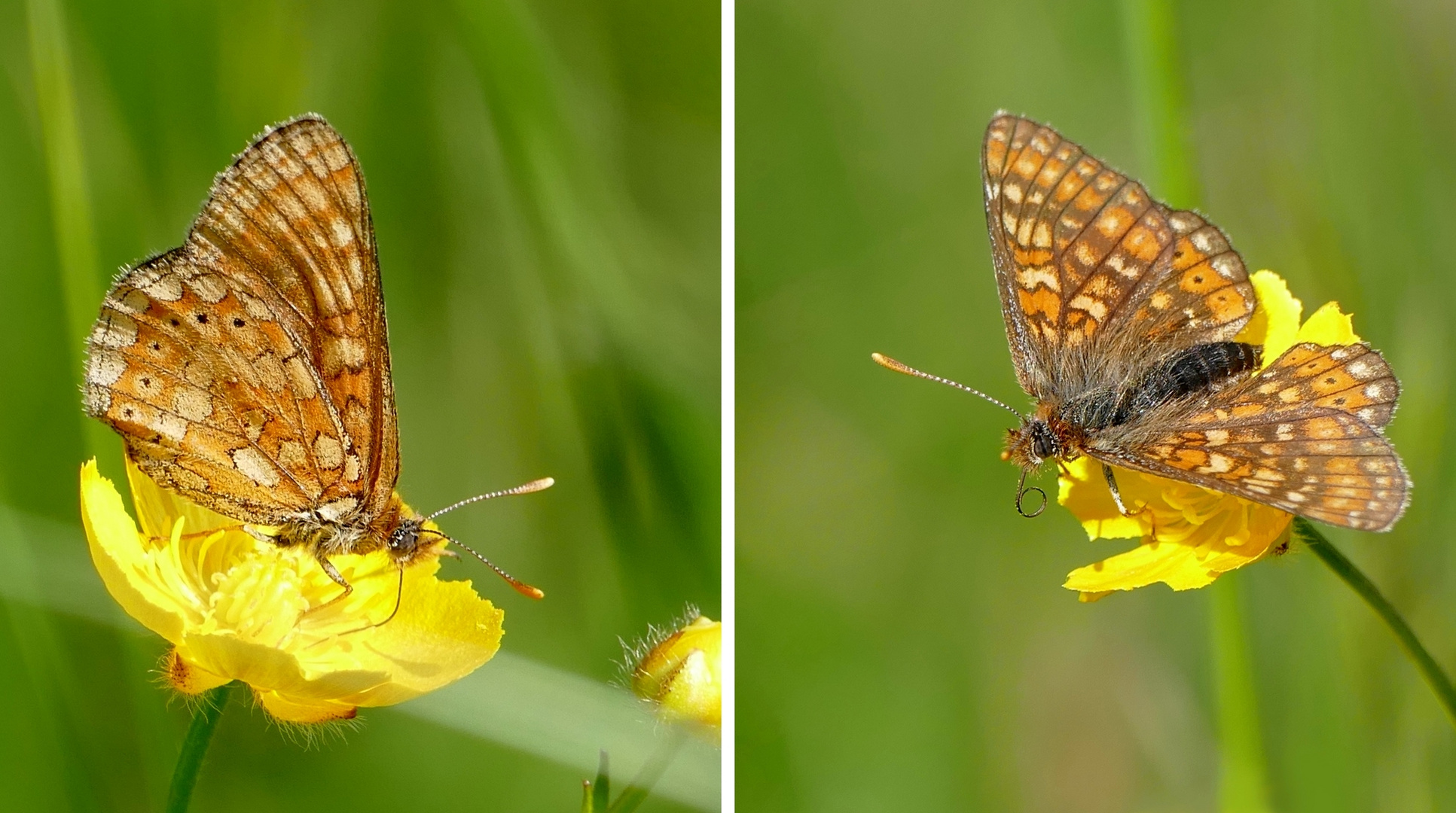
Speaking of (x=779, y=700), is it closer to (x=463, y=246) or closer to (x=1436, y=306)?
(x=463, y=246)

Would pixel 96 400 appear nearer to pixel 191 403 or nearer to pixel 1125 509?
pixel 191 403

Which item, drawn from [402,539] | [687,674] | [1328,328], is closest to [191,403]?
[402,539]

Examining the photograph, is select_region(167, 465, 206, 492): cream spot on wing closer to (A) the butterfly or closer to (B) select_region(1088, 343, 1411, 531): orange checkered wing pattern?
(A) the butterfly

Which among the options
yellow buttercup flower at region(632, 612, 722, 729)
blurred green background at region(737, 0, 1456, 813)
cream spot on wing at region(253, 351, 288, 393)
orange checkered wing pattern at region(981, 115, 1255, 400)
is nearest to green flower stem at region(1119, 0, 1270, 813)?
blurred green background at region(737, 0, 1456, 813)

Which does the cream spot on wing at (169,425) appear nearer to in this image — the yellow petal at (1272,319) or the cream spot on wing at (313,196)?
the cream spot on wing at (313,196)

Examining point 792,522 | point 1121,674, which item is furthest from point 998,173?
point 1121,674

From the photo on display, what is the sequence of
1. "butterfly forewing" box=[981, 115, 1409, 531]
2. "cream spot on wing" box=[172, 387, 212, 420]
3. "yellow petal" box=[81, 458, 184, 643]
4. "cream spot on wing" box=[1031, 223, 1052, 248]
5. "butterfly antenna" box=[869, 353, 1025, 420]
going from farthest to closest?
1. "butterfly antenna" box=[869, 353, 1025, 420]
2. "cream spot on wing" box=[1031, 223, 1052, 248]
3. "butterfly forewing" box=[981, 115, 1409, 531]
4. "cream spot on wing" box=[172, 387, 212, 420]
5. "yellow petal" box=[81, 458, 184, 643]
